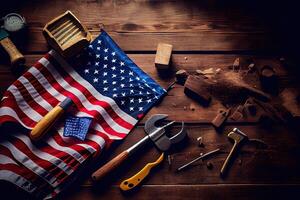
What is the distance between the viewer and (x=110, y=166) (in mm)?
1929

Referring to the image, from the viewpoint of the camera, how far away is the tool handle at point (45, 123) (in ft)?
6.39

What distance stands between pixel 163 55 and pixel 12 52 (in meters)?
0.92

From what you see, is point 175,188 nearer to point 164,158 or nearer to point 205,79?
point 164,158

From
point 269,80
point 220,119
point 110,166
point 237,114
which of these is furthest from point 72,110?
point 269,80

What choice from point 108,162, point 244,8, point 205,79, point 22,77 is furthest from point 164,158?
point 244,8

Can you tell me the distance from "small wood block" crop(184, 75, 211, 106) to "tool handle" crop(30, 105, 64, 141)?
0.75m

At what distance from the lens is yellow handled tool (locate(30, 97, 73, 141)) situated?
195 centimetres

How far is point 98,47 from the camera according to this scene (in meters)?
2.30

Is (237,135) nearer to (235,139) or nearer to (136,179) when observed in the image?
(235,139)

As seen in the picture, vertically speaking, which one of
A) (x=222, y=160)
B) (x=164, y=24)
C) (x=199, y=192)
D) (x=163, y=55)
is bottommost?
(x=199, y=192)

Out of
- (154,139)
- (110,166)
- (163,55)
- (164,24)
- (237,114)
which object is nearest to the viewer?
(110,166)

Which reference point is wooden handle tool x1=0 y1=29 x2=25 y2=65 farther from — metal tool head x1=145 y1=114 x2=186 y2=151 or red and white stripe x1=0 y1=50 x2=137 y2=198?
metal tool head x1=145 y1=114 x2=186 y2=151

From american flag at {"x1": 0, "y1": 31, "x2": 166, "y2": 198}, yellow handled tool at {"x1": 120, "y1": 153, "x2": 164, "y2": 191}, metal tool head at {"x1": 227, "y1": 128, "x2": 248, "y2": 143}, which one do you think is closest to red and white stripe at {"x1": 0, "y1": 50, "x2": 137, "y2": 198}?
american flag at {"x1": 0, "y1": 31, "x2": 166, "y2": 198}

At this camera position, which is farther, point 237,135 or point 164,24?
point 164,24
